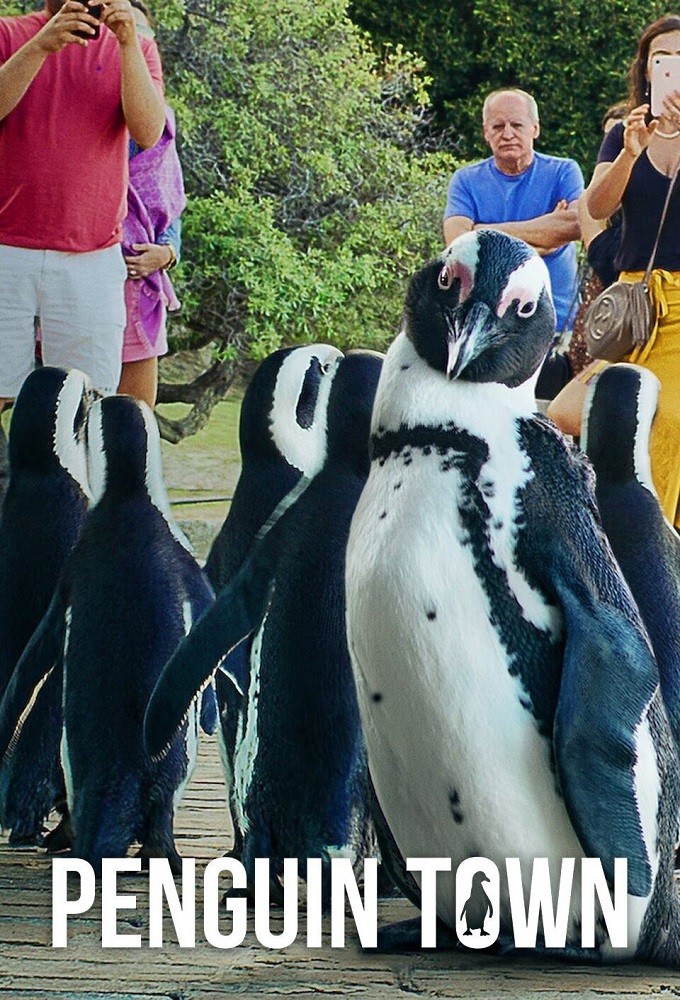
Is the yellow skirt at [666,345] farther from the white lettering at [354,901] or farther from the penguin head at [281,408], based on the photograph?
the white lettering at [354,901]

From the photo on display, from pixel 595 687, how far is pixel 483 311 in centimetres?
40

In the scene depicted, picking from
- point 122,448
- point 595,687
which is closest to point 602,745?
Answer: point 595,687

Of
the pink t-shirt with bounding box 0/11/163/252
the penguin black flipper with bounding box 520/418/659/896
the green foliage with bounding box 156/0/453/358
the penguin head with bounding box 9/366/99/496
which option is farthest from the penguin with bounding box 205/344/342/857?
the green foliage with bounding box 156/0/453/358

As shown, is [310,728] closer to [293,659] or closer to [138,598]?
[293,659]

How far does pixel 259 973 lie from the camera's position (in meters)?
1.71

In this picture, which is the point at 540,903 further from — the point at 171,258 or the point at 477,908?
the point at 171,258

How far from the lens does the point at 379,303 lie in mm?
10555

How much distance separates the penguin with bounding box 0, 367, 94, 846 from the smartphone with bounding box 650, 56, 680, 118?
127 cm

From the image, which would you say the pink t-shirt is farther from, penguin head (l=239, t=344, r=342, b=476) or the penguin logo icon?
the penguin logo icon

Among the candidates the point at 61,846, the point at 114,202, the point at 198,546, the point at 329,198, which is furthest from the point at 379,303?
the point at 61,846

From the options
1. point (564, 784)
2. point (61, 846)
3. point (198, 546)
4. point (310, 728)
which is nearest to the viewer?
point (564, 784)

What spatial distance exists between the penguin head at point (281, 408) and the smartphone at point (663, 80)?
3.71 ft

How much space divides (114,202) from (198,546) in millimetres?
6335

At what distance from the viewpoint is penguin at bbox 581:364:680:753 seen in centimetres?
216
